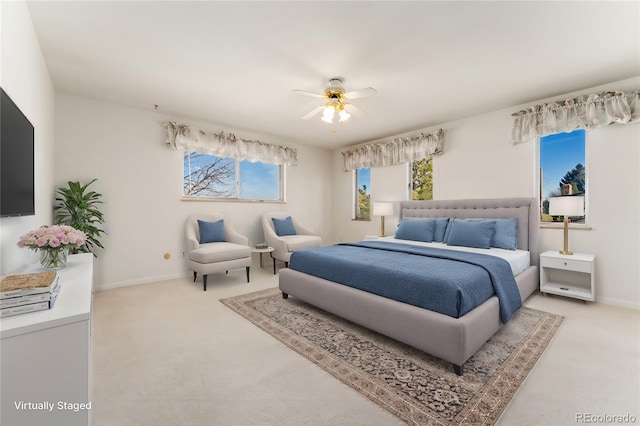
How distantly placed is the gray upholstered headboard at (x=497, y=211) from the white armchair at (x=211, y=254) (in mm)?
2863

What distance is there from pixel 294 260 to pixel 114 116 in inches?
125

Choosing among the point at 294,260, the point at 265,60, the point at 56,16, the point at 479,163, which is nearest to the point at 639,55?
the point at 479,163

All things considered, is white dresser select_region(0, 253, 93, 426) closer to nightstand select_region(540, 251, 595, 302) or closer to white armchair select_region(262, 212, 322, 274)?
white armchair select_region(262, 212, 322, 274)

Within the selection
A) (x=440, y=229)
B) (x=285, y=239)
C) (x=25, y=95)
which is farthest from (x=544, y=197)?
(x=25, y=95)

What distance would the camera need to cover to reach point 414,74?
2.96 m

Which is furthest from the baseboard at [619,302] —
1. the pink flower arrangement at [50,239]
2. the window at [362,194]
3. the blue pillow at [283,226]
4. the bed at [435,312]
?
the pink flower arrangement at [50,239]

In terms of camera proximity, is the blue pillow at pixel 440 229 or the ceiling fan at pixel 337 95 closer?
the ceiling fan at pixel 337 95

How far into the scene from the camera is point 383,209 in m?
5.12

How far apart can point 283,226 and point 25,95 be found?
3.64 meters

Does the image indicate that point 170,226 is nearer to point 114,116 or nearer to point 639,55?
point 114,116

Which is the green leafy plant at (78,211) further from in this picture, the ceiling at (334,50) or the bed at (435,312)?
the bed at (435,312)

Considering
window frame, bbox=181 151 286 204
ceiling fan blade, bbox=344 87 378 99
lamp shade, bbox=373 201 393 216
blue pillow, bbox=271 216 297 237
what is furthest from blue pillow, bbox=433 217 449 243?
window frame, bbox=181 151 286 204

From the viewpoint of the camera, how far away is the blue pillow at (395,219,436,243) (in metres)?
4.12

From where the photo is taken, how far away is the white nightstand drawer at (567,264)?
3.07 m
